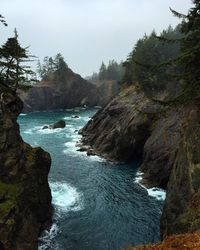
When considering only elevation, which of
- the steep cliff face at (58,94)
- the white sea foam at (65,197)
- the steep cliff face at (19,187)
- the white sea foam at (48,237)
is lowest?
the white sea foam at (48,237)

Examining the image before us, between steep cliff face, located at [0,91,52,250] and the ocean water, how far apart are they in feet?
8.83

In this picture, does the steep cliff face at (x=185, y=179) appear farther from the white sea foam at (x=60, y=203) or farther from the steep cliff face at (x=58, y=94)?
the steep cliff face at (x=58, y=94)

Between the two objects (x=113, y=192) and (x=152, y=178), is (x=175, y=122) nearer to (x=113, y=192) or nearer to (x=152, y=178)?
(x=152, y=178)

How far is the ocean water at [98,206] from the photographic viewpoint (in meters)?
34.9

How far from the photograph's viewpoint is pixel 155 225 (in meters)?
37.8

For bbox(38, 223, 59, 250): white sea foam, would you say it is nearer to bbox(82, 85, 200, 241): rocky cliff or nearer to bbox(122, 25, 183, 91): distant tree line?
bbox(82, 85, 200, 241): rocky cliff

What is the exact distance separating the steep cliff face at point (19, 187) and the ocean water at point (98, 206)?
2692 mm

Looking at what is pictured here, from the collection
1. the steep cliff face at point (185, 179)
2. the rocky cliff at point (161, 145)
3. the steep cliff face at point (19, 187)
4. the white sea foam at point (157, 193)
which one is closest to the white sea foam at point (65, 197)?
the steep cliff face at point (19, 187)

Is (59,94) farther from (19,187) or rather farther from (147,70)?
(19,187)

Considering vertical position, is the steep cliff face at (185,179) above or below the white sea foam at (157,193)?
above

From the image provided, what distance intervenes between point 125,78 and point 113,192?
50.1 metres

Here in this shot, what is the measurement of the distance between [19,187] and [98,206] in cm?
1400

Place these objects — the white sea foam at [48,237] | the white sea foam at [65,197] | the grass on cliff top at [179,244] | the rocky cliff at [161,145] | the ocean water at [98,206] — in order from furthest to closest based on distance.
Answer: the white sea foam at [65,197] < the ocean water at [98,206] < the white sea foam at [48,237] < the rocky cliff at [161,145] < the grass on cliff top at [179,244]

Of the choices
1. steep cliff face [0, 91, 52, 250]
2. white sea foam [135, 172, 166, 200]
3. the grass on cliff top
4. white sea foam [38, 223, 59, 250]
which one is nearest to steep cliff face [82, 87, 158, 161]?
white sea foam [135, 172, 166, 200]
